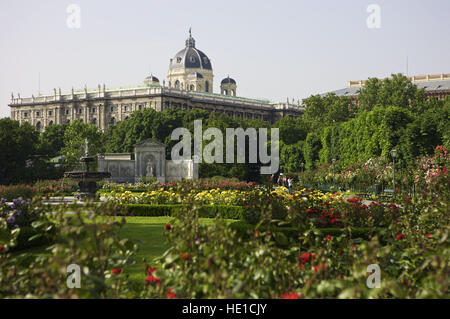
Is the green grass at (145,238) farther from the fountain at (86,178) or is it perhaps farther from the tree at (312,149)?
the tree at (312,149)

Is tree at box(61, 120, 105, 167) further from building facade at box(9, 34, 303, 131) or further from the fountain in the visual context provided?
the fountain

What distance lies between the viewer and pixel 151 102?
107 meters

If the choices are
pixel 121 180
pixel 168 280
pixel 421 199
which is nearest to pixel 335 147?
pixel 121 180

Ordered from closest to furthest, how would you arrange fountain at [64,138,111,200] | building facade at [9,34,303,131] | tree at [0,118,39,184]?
fountain at [64,138,111,200] → tree at [0,118,39,184] → building facade at [9,34,303,131]

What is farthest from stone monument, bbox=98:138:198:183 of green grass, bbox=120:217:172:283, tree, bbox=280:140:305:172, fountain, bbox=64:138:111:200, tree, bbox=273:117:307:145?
tree, bbox=273:117:307:145

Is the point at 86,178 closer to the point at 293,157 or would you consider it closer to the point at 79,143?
the point at 79,143

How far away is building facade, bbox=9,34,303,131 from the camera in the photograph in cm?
10888

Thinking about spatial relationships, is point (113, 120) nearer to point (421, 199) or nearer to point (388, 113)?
point (388, 113)

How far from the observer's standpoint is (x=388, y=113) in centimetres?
4812

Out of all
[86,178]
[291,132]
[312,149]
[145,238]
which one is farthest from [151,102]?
[145,238]

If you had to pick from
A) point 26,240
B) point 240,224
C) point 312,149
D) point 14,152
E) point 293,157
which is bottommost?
point 26,240

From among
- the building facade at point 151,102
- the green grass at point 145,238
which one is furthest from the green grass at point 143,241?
the building facade at point 151,102
